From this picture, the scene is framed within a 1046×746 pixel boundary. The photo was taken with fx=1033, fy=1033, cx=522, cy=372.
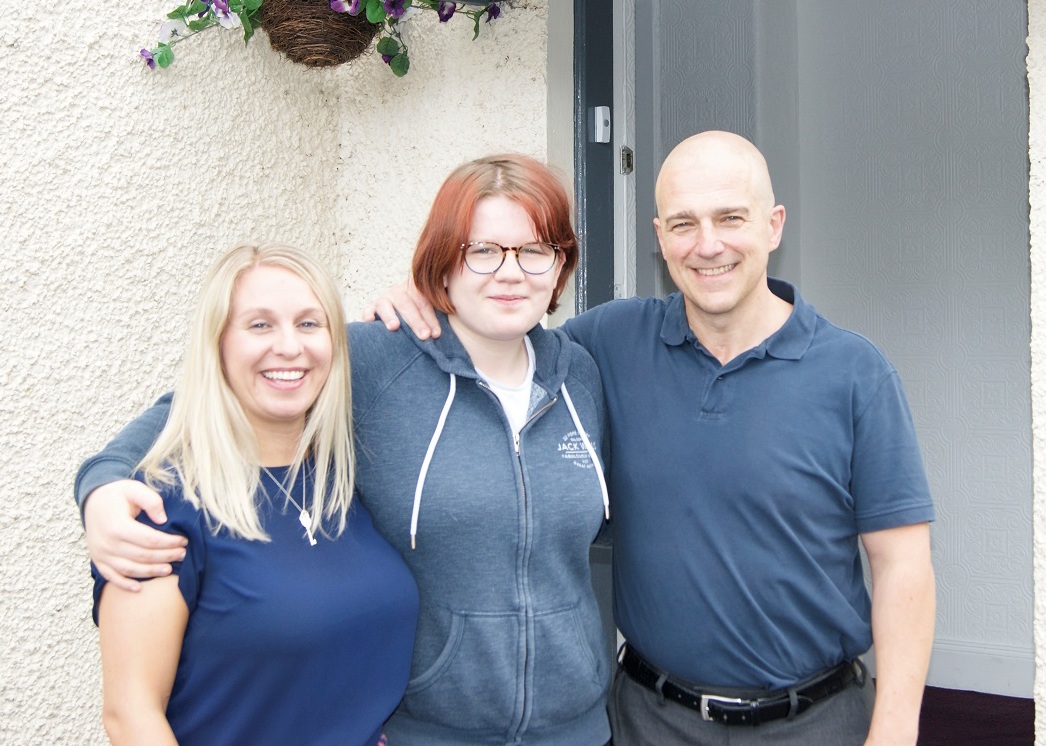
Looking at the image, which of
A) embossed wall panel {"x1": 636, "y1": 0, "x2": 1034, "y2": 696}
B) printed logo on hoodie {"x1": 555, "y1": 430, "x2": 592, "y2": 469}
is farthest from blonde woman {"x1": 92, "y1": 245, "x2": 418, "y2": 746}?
embossed wall panel {"x1": 636, "y1": 0, "x2": 1034, "y2": 696}

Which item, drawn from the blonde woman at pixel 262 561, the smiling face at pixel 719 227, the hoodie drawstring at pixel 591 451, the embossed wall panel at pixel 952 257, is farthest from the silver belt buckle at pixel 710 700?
the embossed wall panel at pixel 952 257

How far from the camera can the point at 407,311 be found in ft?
5.84

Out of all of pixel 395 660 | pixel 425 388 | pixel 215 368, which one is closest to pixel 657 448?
pixel 425 388

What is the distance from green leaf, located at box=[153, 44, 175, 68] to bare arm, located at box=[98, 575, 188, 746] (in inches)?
48.8

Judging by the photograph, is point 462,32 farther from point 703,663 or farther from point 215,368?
point 703,663

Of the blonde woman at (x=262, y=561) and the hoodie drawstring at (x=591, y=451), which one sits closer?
the blonde woman at (x=262, y=561)

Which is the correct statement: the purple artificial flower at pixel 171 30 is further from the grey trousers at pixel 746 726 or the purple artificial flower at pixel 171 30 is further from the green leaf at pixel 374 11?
the grey trousers at pixel 746 726

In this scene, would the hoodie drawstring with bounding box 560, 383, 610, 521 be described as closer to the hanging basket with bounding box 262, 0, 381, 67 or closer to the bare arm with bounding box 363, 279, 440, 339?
the bare arm with bounding box 363, 279, 440, 339

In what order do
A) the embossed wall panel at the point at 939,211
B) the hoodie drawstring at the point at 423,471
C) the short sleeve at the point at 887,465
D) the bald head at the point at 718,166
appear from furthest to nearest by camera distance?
1. the embossed wall panel at the point at 939,211
2. the bald head at the point at 718,166
3. the short sleeve at the point at 887,465
4. the hoodie drawstring at the point at 423,471

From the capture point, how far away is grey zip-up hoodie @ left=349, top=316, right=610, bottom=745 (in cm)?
162

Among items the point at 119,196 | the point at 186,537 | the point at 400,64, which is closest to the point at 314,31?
the point at 400,64

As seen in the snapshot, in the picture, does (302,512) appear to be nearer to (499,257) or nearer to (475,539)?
(475,539)

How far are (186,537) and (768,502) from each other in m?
0.93

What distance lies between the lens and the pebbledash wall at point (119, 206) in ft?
6.24
